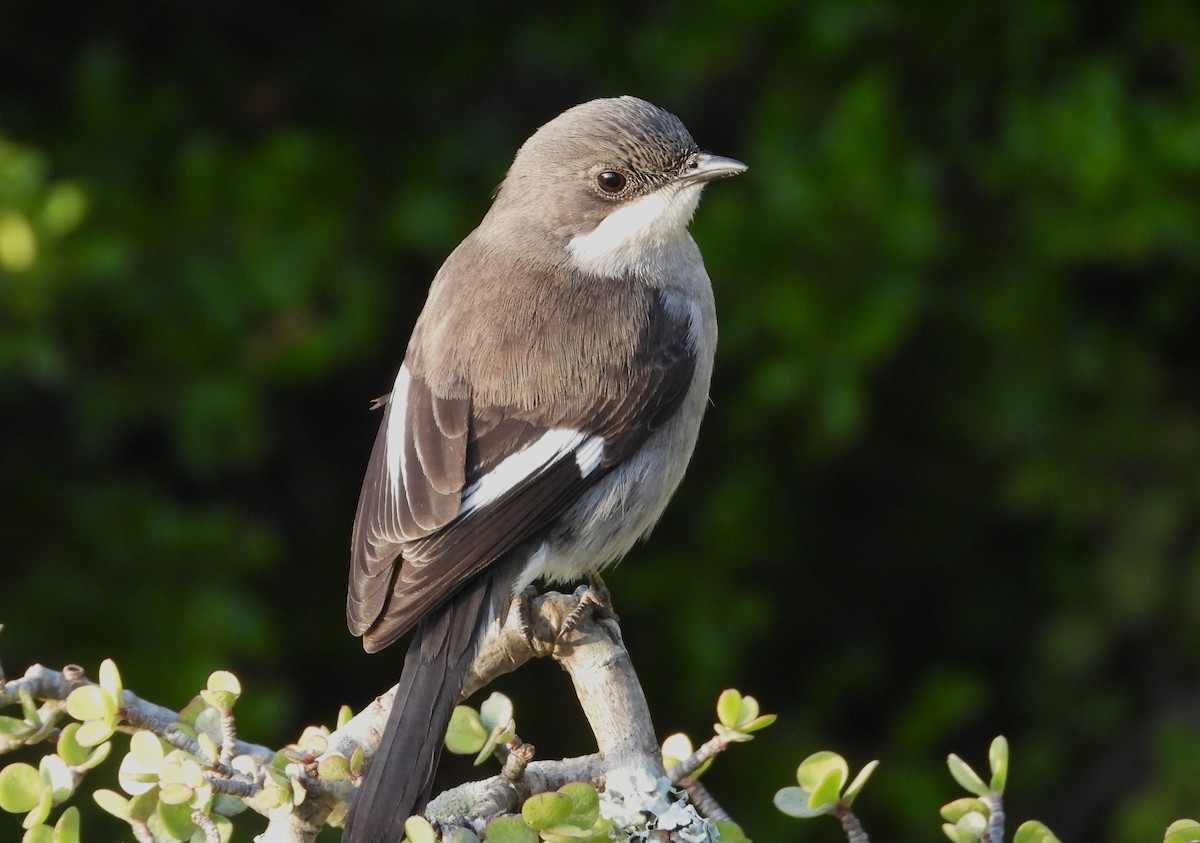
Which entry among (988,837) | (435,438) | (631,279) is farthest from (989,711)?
(988,837)

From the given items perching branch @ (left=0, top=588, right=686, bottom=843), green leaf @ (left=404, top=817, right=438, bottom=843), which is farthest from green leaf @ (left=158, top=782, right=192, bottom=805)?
green leaf @ (left=404, top=817, right=438, bottom=843)

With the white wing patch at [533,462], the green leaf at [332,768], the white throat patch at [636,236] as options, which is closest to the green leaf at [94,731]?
the green leaf at [332,768]

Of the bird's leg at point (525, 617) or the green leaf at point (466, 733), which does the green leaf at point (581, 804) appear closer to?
the green leaf at point (466, 733)

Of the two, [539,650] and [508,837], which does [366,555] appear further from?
[508,837]

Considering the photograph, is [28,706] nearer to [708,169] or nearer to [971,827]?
[971,827]

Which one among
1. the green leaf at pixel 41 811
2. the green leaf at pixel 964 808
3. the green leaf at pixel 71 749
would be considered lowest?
the green leaf at pixel 964 808

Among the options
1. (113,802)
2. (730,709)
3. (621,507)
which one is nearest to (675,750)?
(730,709)

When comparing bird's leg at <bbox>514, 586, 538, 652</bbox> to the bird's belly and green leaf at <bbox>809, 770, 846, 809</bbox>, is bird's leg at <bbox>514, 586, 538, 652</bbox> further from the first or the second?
green leaf at <bbox>809, 770, 846, 809</bbox>
